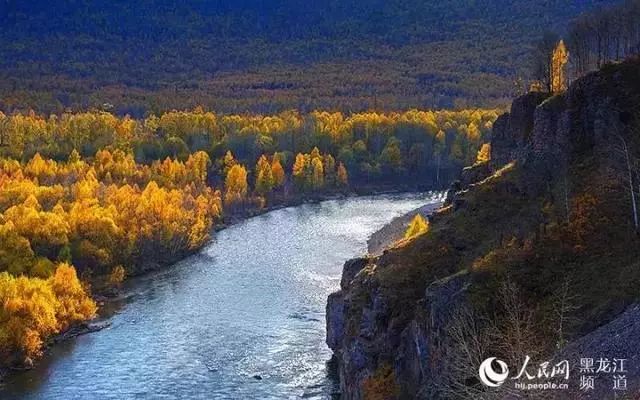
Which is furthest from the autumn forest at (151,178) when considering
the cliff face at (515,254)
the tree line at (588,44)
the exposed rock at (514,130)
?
the tree line at (588,44)

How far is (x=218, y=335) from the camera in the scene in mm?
66938

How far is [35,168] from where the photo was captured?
117438 millimetres

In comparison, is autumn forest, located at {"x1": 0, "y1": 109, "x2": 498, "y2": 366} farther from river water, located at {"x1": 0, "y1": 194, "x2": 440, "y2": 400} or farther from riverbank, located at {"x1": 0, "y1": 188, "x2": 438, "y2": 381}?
river water, located at {"x1": 0, "y1": 194, "x2": 440, "y2": 400}

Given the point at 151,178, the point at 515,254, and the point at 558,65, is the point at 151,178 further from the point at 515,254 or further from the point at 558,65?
the point at 515,254

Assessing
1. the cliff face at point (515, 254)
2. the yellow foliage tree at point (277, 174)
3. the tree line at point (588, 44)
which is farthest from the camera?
the yellow foliage tree at point (277, 174)

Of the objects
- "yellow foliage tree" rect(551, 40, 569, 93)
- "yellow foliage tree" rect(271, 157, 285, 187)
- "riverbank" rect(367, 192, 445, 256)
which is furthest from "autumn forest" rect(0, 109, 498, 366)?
"yellow foliage tree" rect(551, 40, 569, 93)

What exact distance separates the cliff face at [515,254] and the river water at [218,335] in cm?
530

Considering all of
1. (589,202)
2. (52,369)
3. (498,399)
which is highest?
(589,202)

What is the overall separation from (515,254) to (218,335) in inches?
1172

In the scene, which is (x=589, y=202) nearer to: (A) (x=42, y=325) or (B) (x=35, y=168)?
(A) (x=42, y=325)

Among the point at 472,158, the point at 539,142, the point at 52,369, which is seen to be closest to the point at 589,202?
the point at 539,142

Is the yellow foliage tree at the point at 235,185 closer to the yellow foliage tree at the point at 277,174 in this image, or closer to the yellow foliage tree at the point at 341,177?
Answer: the yellow foliage tree at the point at 277,174

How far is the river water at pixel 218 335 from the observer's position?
186 feet

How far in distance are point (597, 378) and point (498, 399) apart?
154 inches
